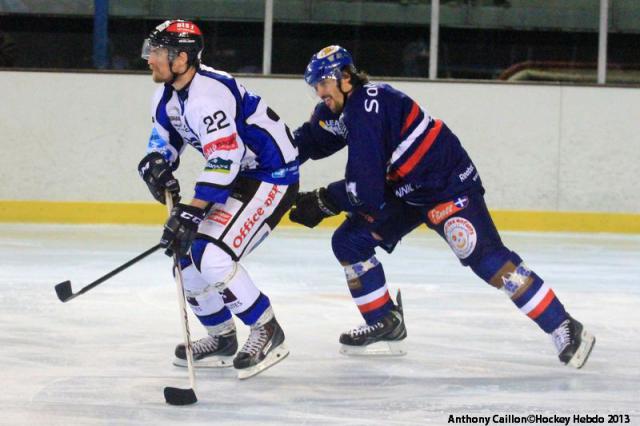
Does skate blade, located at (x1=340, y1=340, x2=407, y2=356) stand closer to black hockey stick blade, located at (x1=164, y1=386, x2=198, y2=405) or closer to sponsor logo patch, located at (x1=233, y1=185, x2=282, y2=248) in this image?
sponsor logo patch, located at (x1=233, y1=185, x2=282, y2=248)

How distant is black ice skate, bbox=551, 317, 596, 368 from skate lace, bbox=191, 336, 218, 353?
3.82ft

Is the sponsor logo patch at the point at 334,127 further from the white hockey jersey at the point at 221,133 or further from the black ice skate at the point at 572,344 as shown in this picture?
the black ice skate at the point at 572,344

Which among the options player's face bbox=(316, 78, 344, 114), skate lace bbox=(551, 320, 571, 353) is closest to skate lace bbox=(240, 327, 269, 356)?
player's face bbox=(316, 78, 344, 114)

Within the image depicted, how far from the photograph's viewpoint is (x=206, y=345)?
431 centimetres

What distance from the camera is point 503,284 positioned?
13.7ft

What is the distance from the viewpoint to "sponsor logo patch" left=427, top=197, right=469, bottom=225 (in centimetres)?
421

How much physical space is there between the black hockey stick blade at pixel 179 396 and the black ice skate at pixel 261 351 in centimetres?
42

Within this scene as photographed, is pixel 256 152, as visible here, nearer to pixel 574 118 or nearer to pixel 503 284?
pixel 503 284

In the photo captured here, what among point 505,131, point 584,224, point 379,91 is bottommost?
point 584,224

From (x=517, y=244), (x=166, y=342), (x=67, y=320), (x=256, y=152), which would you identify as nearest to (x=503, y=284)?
(x=256, y=152)

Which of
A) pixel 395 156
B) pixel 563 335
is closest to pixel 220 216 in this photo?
pixel 395 156

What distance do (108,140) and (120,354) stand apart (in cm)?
455

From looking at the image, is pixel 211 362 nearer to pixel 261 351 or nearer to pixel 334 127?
pixel 261 351

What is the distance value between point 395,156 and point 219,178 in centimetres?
68
